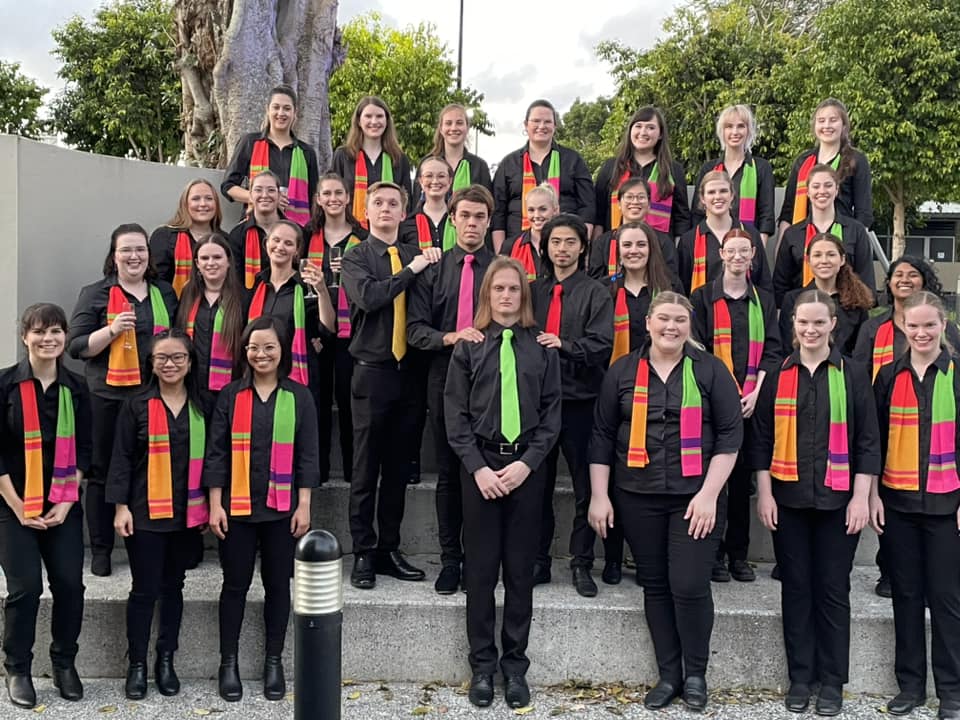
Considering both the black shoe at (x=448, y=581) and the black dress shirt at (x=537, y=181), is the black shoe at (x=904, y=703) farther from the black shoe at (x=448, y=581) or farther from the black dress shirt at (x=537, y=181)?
the black dress shirt at (x=537, y=181)

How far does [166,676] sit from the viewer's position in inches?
184

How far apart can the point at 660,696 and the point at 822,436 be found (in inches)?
56.9

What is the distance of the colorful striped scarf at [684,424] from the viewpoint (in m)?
4.50

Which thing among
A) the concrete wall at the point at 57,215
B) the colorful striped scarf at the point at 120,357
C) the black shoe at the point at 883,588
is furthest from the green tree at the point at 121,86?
the black shoe at the point at 883,588

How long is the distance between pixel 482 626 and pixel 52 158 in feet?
13.1

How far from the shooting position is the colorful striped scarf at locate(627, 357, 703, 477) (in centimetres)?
450

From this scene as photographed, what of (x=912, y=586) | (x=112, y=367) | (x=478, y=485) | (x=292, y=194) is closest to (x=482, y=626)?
(x=478, y=485)

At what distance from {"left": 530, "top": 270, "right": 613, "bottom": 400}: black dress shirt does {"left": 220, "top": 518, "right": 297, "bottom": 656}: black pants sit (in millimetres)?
1623

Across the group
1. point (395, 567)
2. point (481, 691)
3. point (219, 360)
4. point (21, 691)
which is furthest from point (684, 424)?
point (21, 691)

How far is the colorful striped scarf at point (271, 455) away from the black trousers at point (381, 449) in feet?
2.04

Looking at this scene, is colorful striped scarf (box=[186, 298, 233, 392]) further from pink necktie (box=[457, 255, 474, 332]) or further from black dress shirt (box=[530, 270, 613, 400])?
black dress shirt (box=[530, 270, 613, 400])

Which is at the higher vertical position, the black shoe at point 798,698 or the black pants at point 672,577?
the black pants at point 672,577

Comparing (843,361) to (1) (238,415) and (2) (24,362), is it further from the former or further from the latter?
(2) (24,362)

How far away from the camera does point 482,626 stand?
4.64 meters
